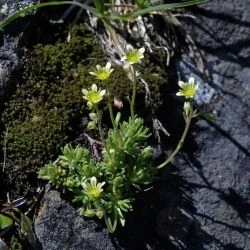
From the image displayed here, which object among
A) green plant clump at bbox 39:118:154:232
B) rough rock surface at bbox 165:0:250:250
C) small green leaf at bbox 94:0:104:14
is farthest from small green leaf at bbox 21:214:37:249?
small green leaf at bbox 94:0:104:14

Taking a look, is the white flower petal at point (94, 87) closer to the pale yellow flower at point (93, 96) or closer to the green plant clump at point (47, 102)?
the pale yellow flower at point (93, 96)

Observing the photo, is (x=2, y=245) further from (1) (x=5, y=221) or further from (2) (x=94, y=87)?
(2) (x=94, y=87)

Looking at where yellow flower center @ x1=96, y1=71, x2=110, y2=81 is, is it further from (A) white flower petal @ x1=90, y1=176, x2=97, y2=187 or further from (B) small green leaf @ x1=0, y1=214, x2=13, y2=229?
(B) small green leaf @ x1=0, y1=214, x2=13, y2=229

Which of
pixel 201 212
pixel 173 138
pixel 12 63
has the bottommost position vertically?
pixel 201 212

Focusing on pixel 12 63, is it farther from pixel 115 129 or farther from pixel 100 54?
pixel 115 129

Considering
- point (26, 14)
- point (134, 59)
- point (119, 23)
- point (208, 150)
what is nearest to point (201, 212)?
point (208, 150)

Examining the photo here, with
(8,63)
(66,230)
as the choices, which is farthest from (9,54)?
(66,230)
